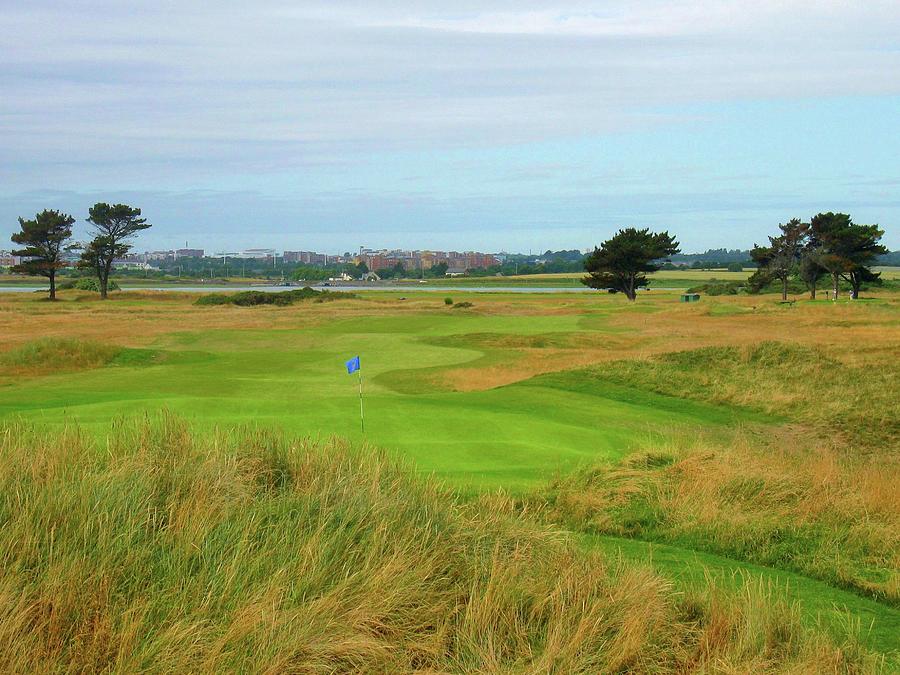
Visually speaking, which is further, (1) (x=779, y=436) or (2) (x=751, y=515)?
(1) (x=779, y=436)

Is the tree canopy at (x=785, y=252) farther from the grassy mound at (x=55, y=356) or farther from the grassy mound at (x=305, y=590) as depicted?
the grassy mound at (x=305, y=590)

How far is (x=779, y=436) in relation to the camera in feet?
64.3

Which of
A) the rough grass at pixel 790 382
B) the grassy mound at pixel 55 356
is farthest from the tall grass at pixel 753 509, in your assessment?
the grassy mound at pixel 55 356

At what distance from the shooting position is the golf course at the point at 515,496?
528 centimetres

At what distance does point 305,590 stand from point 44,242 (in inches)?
3541

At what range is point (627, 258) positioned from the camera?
8306 centimetres

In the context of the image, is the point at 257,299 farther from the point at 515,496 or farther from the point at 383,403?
the point at 515,496

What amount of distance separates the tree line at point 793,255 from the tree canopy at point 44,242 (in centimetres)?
4917

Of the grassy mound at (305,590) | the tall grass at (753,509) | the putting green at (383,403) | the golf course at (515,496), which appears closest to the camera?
the grassy mound at (305,590)

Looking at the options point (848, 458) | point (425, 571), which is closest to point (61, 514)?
point (425, 571)

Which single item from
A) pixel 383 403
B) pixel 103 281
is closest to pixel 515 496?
pixel 383 403

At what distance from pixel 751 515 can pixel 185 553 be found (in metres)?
6.72

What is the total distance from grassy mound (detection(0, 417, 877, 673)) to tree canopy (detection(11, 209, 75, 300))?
84055 mm

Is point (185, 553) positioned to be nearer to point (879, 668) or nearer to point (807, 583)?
point (879, 668)
